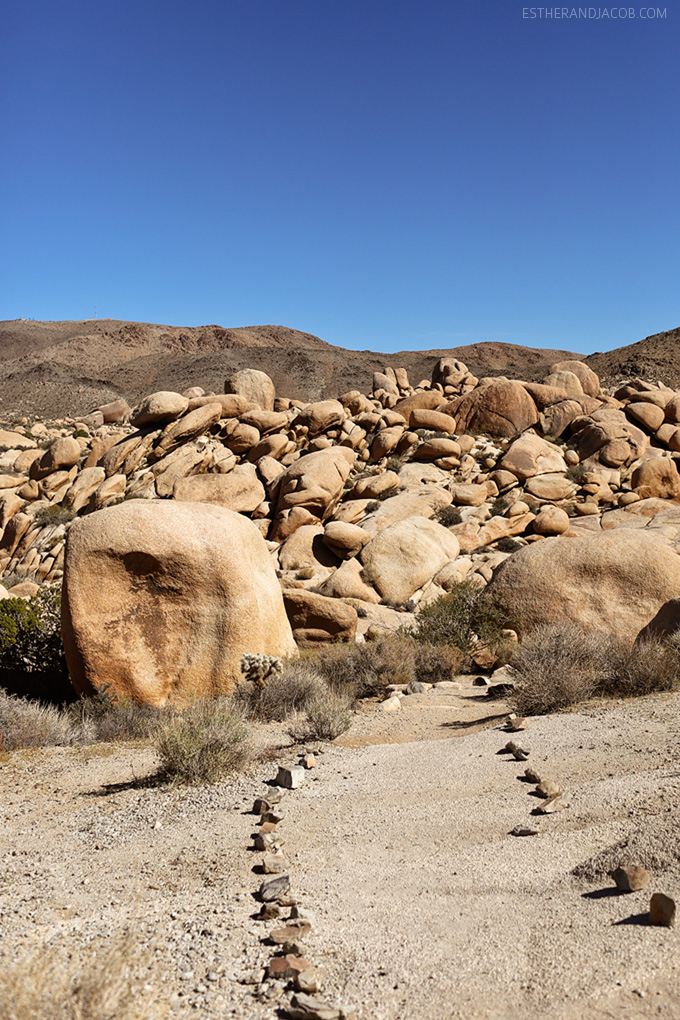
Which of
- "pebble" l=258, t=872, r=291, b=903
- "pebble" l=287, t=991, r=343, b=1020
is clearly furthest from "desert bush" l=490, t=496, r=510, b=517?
"pebble" l=287, t=991, r=343, b=1020

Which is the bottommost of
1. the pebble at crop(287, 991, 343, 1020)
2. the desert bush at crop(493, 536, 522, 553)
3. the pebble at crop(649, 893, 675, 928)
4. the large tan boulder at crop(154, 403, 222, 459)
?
the pebble at crop(287, 991, 343, 1020)

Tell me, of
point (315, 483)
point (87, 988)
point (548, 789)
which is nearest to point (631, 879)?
point (548, 789)

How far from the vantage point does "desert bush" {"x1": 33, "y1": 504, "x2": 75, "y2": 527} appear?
23438mm

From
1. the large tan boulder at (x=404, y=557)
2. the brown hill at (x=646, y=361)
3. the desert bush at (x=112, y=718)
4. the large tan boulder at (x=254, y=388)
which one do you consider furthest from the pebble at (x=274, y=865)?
the brown hill at (x=646, y=361)

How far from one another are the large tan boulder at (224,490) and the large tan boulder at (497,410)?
954 centimetres

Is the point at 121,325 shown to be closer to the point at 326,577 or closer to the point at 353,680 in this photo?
the point at 326,577

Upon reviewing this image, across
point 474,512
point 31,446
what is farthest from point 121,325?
point 474,512

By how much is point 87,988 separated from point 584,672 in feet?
22.0

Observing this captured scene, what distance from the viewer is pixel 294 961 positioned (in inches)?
129

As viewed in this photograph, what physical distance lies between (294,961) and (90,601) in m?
6.85

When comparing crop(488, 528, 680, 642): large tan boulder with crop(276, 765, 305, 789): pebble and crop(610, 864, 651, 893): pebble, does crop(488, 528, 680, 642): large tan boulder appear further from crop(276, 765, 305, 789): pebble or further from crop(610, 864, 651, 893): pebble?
crop(610, 864, 651, 893): pebble

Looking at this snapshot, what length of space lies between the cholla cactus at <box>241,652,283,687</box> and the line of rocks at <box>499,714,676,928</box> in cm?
322

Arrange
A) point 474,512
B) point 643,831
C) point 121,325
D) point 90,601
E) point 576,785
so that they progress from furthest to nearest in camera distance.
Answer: point 121,325
point 474,512
point 90,601
point 576,785
point 643,831

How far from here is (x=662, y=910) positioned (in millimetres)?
3203
